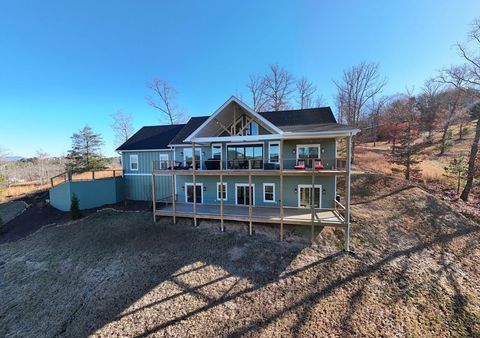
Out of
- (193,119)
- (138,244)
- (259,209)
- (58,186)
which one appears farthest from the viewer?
(193,119)

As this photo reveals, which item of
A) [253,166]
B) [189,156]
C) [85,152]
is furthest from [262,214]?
[85,152]

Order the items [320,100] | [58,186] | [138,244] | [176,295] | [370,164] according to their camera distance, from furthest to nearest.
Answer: [320,100] → [370,164] → [58,186] → [138,244] → [176,295]

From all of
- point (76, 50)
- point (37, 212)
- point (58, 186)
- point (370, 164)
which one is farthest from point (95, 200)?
point (370, 164)

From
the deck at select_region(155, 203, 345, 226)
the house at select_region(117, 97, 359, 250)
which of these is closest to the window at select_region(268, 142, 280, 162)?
the house at select_region(117, 97, 359, 250)

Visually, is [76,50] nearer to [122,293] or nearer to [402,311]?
[122,293]

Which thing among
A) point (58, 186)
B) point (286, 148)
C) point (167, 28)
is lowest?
point (58, 186)

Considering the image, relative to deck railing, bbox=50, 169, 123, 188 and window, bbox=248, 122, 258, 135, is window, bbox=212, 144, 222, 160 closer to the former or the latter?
window, bbox=248, 122, 258, 135
